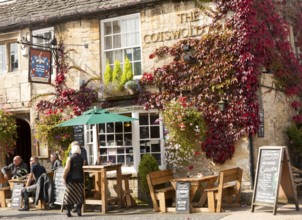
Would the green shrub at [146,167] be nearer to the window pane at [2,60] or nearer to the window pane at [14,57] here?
the window pane at [14,57]

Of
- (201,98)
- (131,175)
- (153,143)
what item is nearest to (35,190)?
(131,175)

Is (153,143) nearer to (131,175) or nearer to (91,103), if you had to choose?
(131,175)

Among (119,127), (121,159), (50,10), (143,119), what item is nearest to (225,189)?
(143,119)

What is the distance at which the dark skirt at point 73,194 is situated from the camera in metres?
10.6

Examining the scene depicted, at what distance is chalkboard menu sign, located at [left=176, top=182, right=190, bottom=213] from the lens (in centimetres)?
1045

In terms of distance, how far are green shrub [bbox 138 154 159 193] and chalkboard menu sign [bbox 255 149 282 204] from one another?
3.15 m

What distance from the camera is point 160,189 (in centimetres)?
1112

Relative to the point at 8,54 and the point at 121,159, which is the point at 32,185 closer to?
the point at 121,159

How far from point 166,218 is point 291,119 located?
5859 millimetres

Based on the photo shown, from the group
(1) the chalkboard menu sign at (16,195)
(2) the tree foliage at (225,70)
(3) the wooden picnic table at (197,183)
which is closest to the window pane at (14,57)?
(1) the chalkboard menu sign at (16,195)

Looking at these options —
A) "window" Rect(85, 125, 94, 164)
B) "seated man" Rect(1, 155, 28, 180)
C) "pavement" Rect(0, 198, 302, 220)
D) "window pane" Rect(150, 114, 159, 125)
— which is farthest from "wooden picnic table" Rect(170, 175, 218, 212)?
"seated man" Rect(1, 155, 28, 180)

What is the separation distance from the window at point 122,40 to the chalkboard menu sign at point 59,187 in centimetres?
351

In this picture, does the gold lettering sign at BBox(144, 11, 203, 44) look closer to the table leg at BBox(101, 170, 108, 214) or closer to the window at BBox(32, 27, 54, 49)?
the window at BBox(32, 27, 54, 49)

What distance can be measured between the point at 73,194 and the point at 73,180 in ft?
1.03
